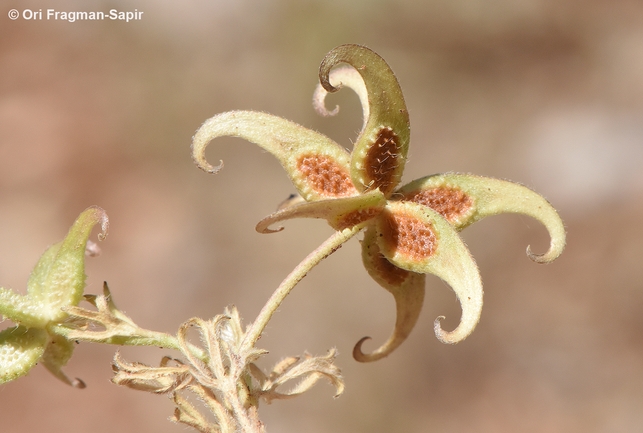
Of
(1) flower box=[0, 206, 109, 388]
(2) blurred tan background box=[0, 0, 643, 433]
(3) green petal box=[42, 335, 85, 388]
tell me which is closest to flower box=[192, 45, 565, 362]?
(1) flower box=[0, 206, 109, 388]

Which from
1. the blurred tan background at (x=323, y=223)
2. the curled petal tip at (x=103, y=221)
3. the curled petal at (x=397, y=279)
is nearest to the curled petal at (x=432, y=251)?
the curled petal at (x=397, y=279)

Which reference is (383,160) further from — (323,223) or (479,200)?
(323,223)

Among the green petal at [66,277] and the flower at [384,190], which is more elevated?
the flower at [384,190]

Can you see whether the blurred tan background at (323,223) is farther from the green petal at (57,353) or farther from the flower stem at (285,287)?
the flower stem at (285,287)

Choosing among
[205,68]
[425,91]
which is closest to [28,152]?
[205,68]

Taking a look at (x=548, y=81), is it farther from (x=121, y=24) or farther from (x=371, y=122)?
(x=371, y=122)

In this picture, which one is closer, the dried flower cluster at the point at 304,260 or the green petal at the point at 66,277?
the dried flower cluster at the point at 304,260
